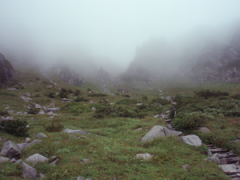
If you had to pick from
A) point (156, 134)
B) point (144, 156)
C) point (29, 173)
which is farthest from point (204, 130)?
point (29, 173)

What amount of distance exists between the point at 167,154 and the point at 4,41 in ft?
769

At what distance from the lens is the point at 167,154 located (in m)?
9.15

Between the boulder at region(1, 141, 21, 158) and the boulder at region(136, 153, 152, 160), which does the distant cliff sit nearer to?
the boulder at region(1, 141, 21, 158)

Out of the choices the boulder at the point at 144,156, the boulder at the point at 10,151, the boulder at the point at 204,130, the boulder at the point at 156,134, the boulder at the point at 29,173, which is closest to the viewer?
the boulder at the point at 29,173

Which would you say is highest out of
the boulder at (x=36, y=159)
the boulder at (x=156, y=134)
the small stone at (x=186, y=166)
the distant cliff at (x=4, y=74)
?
the distant cliff at (x=4, y=74)

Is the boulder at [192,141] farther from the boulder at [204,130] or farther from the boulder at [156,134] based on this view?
the boulder at [204,130]

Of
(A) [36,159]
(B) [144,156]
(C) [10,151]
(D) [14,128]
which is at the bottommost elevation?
(B) [144,156]

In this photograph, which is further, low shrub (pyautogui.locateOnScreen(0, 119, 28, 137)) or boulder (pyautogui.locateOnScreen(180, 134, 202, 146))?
low shrub (pyautogui.locateOnScreen(0, 119, 28, 137))

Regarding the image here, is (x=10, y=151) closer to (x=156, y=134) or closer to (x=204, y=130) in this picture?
(x=156, y=134)

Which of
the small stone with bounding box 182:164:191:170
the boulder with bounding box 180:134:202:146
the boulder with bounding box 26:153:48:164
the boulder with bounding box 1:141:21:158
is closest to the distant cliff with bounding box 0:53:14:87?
the boulder with bounding box 1:141:21:158

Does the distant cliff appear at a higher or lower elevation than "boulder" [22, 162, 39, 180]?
higher

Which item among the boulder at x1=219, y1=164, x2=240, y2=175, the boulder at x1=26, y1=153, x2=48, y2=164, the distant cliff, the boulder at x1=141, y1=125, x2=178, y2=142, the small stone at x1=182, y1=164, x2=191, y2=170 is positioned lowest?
the boulder at x1=141, y1=125, x2=178, y2=142

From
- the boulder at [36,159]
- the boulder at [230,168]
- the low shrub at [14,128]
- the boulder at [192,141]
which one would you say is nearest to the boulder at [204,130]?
the boulder at [192,141]

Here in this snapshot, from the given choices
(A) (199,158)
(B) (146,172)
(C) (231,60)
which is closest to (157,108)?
(A) (199,158)
